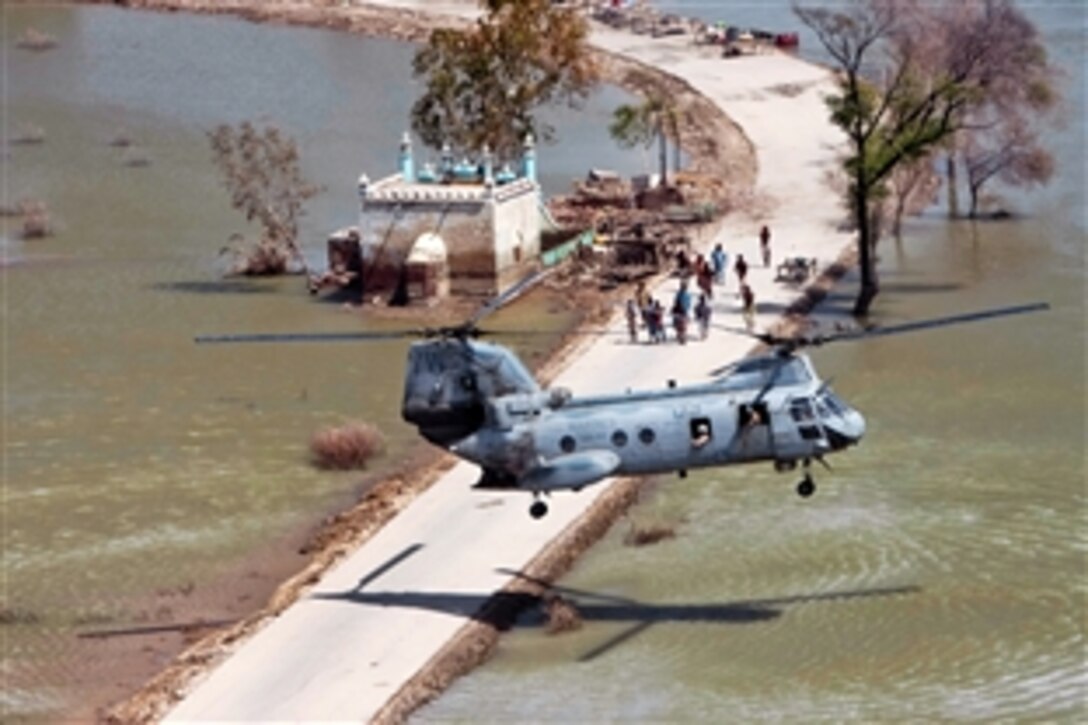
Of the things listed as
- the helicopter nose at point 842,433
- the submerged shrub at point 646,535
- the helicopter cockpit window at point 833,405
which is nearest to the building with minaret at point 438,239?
the submerged shrub at point 646,535

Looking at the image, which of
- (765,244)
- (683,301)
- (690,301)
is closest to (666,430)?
(683,301)

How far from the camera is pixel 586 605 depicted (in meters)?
33.5

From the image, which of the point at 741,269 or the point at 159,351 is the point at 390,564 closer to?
the point at 159,351

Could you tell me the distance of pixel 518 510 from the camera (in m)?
36.6

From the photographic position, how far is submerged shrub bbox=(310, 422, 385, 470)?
4147 cm

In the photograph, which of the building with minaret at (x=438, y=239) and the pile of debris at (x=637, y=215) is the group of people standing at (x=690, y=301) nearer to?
the pile of debris at (x=637, y=215)

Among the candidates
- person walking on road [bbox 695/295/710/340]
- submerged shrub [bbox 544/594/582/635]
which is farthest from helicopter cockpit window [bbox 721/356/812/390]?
person walking on road [bbox 695/295/710/340]

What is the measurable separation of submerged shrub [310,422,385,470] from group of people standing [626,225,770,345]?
264 inches

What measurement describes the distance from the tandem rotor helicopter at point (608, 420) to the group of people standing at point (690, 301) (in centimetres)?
1270

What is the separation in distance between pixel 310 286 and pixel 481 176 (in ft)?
14.5

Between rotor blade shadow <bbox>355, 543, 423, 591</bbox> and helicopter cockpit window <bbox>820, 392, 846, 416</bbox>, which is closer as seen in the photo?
helicopter cockpit window <bbox>820, 392, 846, 416</bbox>

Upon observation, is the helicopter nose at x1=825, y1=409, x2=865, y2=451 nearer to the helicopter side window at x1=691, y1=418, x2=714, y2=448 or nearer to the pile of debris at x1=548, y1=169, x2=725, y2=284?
the helicopter side window at x1=691, y1=418, x2=714, y2=448

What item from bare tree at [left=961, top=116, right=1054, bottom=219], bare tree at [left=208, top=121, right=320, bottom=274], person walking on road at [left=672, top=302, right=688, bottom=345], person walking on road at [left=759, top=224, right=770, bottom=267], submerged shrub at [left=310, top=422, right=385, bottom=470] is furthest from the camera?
bare tree at [left=961, top=116, right=1054, bottom=219]

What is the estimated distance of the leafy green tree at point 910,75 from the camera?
50.0 m
